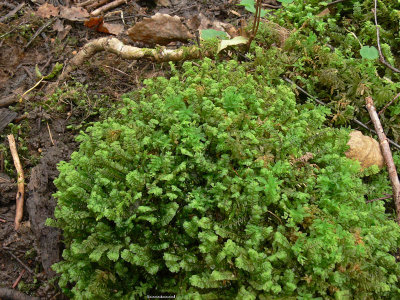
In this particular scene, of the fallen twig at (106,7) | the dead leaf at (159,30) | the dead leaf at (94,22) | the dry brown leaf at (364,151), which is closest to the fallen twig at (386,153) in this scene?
the dry brown leaf at (364,151)

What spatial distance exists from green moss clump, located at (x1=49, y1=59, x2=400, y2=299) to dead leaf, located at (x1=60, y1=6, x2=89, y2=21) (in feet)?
9.35

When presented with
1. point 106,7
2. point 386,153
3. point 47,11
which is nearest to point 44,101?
point 47,11

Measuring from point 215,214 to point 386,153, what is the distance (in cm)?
221

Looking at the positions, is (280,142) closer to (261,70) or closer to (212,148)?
→ (212,148)

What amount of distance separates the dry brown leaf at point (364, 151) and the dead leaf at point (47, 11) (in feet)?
15.3

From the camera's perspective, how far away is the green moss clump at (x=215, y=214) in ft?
7.93

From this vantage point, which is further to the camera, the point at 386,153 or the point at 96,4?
the point at 96,4

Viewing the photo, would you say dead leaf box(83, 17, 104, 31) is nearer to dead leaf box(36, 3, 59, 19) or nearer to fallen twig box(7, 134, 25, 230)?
dead leaf box(36, 3, 59, 19)

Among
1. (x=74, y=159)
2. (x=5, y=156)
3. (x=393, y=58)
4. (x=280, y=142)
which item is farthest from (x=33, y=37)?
(x=393, y=58)

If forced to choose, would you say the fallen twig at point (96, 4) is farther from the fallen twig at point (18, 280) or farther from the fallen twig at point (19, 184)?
the fallen twig at point (18, 280)

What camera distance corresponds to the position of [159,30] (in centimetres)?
433

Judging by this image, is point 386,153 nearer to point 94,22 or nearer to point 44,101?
point 44,101

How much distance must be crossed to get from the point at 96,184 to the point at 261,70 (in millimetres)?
2385

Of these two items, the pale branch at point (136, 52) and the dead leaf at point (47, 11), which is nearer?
Answer: the pale branch at point (136, 52)
